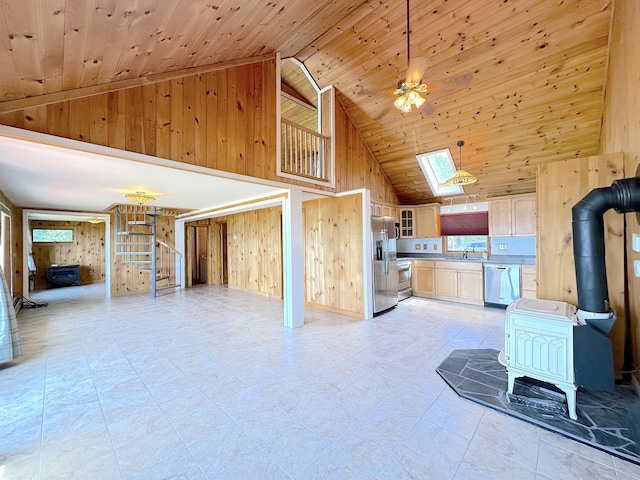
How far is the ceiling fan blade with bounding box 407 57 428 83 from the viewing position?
7.77ft

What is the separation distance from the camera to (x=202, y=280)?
30.1 ft

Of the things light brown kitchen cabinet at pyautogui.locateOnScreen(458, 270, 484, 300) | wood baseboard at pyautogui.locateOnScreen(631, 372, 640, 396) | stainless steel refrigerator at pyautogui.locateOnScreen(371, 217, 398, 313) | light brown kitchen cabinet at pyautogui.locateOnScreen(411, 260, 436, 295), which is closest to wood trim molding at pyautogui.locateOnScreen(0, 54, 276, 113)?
stainless steel refrigerator at pyautogui.locateOnScreen(371, 217, 398, 313)

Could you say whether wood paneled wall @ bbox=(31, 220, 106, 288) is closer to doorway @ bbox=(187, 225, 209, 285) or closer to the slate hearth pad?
doorway @ bbox=(187, 225, 209, 285)

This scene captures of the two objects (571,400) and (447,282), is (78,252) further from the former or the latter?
(571,400)

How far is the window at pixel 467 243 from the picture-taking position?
5.86 metres

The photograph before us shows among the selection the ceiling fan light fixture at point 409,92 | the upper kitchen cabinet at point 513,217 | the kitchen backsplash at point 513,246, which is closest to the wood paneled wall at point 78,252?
the ceiling fan light fixture at point 409,92

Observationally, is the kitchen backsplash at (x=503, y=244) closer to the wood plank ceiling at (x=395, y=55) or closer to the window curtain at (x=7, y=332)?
the wood plank ceiling at (x=395, y=55)

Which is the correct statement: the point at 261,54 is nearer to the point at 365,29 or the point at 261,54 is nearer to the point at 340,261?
the point at 365,29

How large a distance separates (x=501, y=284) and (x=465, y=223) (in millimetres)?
1561

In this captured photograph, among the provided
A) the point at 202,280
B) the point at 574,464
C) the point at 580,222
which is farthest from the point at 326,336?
the point at 202,280

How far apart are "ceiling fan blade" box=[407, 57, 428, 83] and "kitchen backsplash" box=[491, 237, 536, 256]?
455cm

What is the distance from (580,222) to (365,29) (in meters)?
3.46

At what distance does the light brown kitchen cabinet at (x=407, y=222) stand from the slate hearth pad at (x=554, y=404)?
403 centimetres

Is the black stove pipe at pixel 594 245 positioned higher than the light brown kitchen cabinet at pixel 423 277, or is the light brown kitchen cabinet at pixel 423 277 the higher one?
the black stove pipe at pixel 594 245
